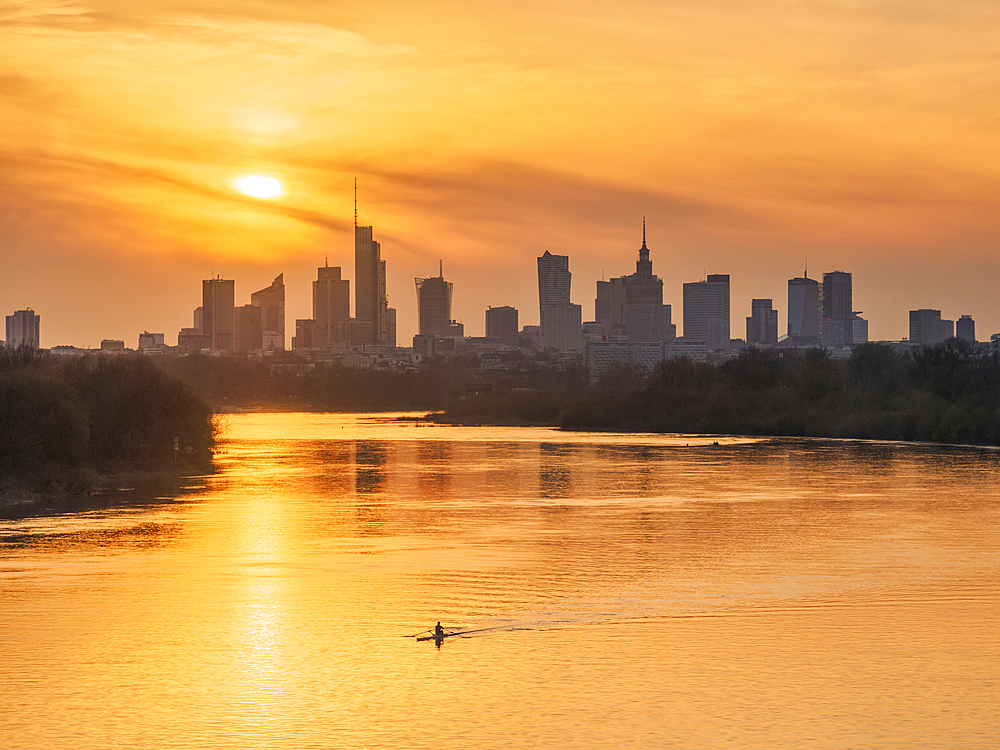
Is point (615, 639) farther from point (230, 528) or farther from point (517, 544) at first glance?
point (230, 528)

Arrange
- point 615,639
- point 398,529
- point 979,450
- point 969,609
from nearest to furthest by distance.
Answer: point 615,639 < point 969,609 < point 398,529 < point 979,450

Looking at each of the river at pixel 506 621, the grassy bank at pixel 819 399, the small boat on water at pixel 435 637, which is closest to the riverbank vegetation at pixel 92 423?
the river at pixel 506 621

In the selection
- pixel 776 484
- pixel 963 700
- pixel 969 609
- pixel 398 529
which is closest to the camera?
pixel 963 700

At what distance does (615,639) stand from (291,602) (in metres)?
8.75

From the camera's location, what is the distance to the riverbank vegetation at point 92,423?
176 ft

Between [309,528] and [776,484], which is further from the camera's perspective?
[776,484]

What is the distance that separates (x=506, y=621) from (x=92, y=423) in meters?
37.9

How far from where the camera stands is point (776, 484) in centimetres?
6600

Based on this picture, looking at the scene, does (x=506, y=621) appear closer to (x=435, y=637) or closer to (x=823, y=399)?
(x=435, y=637)

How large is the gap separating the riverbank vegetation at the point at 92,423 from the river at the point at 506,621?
4269mm

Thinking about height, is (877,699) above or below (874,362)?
below

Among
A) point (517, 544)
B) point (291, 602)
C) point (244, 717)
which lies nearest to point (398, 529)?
point (517, 544)

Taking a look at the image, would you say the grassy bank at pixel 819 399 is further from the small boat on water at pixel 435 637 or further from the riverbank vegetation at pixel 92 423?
the small boat on water at pixel 435 637

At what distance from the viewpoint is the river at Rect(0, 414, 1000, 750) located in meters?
21.3
